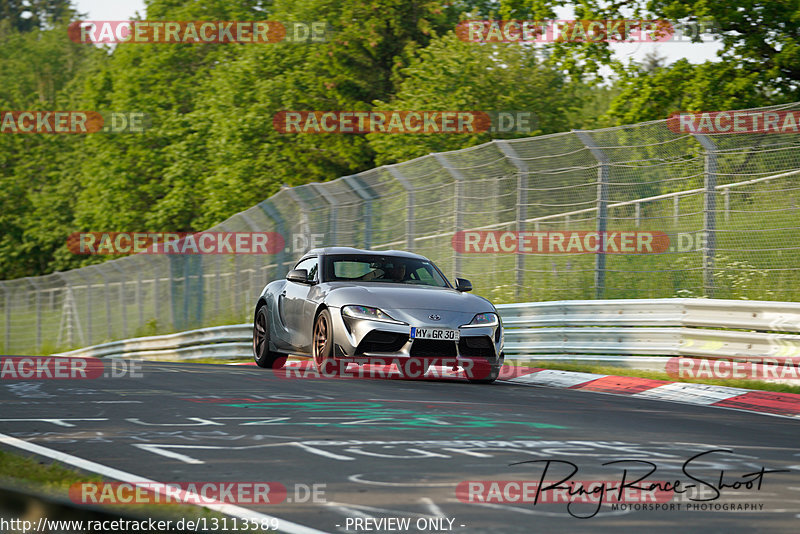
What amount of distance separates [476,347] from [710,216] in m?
3.42

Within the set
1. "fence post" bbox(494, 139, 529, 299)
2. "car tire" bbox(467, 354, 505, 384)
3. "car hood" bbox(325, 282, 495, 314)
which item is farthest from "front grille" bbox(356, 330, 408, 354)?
"fence post" bbox(494, 139, 529, 299)

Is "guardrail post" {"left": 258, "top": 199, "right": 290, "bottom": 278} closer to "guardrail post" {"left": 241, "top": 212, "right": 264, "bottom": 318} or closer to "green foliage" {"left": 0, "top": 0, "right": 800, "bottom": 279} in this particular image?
"guardrail post" {"left": 241, "top": 212, "right": 264, "bottom": 318}

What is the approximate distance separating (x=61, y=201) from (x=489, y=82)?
111 ft

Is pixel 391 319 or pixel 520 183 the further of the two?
pixel 520 183

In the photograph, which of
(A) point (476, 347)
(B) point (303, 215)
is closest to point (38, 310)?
(B) point (303, 215)

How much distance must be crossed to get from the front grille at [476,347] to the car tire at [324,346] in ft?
4.36

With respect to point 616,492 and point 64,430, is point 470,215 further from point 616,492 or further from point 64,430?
point 616,492

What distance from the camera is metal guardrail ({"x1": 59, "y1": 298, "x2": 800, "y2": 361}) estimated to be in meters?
11.5

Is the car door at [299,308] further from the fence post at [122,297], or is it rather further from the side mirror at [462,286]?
the fence post at [122,297]

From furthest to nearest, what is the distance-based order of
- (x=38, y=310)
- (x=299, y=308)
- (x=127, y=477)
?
1. (x=38, y=310)
2. (x=299, y=308)
3. (x=127, y=477)

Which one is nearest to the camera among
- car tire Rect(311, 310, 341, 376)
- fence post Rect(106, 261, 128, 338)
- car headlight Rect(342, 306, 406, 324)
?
car headlight Rect(342, 306, 406, 324)

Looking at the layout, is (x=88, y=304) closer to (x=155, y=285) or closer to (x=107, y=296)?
(x=107, y=296)

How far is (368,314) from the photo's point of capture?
1134cm

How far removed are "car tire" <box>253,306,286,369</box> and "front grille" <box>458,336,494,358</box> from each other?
352 cm
